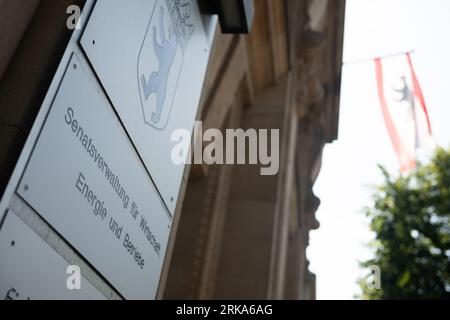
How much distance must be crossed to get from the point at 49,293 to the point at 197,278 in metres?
5.40

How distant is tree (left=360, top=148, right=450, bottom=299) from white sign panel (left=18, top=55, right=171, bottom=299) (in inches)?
623

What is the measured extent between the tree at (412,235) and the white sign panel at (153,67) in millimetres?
15415

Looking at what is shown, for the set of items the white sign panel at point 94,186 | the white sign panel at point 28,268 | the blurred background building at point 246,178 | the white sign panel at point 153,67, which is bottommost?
the white sign panel at point 28,268

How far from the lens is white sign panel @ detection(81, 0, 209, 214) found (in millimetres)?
1950

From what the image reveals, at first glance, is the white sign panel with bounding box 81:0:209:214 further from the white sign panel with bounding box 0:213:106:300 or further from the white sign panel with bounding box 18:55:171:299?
the white sign panel with bounding box 0:213:106:300

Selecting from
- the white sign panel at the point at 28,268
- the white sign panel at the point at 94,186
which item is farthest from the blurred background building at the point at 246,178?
the white sign panel at the point at 28,268

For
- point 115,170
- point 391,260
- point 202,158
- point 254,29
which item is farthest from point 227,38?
point 391,260

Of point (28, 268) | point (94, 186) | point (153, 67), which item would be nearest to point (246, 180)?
point (153, 67)

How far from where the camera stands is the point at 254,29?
8.38 metres

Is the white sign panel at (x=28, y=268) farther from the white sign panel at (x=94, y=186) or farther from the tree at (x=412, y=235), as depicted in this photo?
the tree at (x=412, y=235)

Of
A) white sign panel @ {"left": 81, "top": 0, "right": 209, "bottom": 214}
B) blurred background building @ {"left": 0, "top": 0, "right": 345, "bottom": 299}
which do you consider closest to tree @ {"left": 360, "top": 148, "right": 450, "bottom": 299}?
blurred background building @ {"left": 0, "top": 0, "right": 345, "bottom": 299}

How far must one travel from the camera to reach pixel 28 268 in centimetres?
148

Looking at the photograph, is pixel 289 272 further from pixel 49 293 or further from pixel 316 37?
pixel 49 293

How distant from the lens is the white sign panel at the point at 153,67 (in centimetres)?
195
